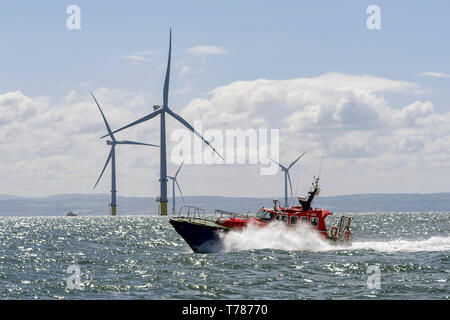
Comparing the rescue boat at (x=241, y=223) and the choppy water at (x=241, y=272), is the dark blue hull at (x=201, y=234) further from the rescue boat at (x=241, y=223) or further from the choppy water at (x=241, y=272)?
the choppy water at (x=241, y=272)

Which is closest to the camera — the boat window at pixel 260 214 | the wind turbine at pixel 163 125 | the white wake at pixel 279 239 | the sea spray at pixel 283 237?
the white wake at pixel 279 239

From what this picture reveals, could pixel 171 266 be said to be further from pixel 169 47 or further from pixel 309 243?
pixel 169 47

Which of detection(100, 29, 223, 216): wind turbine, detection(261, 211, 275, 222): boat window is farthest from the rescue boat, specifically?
detection(100, 29, 223, 216): wind turbine

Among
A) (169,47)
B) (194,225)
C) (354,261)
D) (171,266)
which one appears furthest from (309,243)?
(169,47)

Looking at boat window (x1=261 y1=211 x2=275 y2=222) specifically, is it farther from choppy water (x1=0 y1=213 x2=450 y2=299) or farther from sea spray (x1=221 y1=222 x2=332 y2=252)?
choppy water (x1=0 y1=213 x2=450 y2=299)

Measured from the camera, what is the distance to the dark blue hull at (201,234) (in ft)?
136

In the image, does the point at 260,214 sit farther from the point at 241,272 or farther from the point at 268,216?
the point at 241,272

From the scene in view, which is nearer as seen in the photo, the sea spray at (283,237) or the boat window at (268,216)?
the sea spray at (283,237)

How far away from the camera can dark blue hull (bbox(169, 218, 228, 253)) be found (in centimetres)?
4147

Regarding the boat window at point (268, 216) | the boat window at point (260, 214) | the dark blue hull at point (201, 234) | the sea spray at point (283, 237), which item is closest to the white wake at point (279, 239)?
the sea spray at point (283, 237)

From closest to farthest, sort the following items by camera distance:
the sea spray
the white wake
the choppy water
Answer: the choppy water < the white wake < the sea spray

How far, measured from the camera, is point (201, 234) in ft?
137

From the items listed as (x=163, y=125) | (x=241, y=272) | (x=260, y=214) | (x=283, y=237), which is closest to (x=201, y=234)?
(x=260, y=214)
